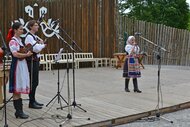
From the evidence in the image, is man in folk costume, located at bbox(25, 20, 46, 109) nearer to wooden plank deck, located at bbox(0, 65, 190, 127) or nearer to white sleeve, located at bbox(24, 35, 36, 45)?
white sleeve, located at bbox(24, 35, 36, 45)

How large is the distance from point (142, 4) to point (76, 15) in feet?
44.2

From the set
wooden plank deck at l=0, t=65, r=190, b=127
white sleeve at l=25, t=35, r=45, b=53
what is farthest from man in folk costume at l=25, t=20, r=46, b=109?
wooden plank deck at l=0, t=65, r=190, b=127

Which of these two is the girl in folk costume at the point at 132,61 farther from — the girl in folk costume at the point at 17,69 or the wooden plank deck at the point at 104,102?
the girl in folk costume at the point at 17,69

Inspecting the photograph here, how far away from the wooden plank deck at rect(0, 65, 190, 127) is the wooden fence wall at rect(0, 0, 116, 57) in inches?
114

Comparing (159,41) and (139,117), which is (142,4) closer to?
(159,41)

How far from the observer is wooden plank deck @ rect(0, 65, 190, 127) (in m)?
5.07

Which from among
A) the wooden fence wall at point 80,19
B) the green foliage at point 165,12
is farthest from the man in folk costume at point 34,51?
the green foliage at point 165,12

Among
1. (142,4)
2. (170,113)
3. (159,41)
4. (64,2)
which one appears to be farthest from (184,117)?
(142,4)

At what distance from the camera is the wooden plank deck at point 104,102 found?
16.6ft

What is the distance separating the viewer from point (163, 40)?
15.5 metres

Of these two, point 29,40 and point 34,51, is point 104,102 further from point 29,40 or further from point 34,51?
point 29,40

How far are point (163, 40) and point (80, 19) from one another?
4.54 meters

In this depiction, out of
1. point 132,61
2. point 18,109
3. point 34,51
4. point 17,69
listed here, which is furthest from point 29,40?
point 132,61

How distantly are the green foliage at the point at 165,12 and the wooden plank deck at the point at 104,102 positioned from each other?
1494cm
